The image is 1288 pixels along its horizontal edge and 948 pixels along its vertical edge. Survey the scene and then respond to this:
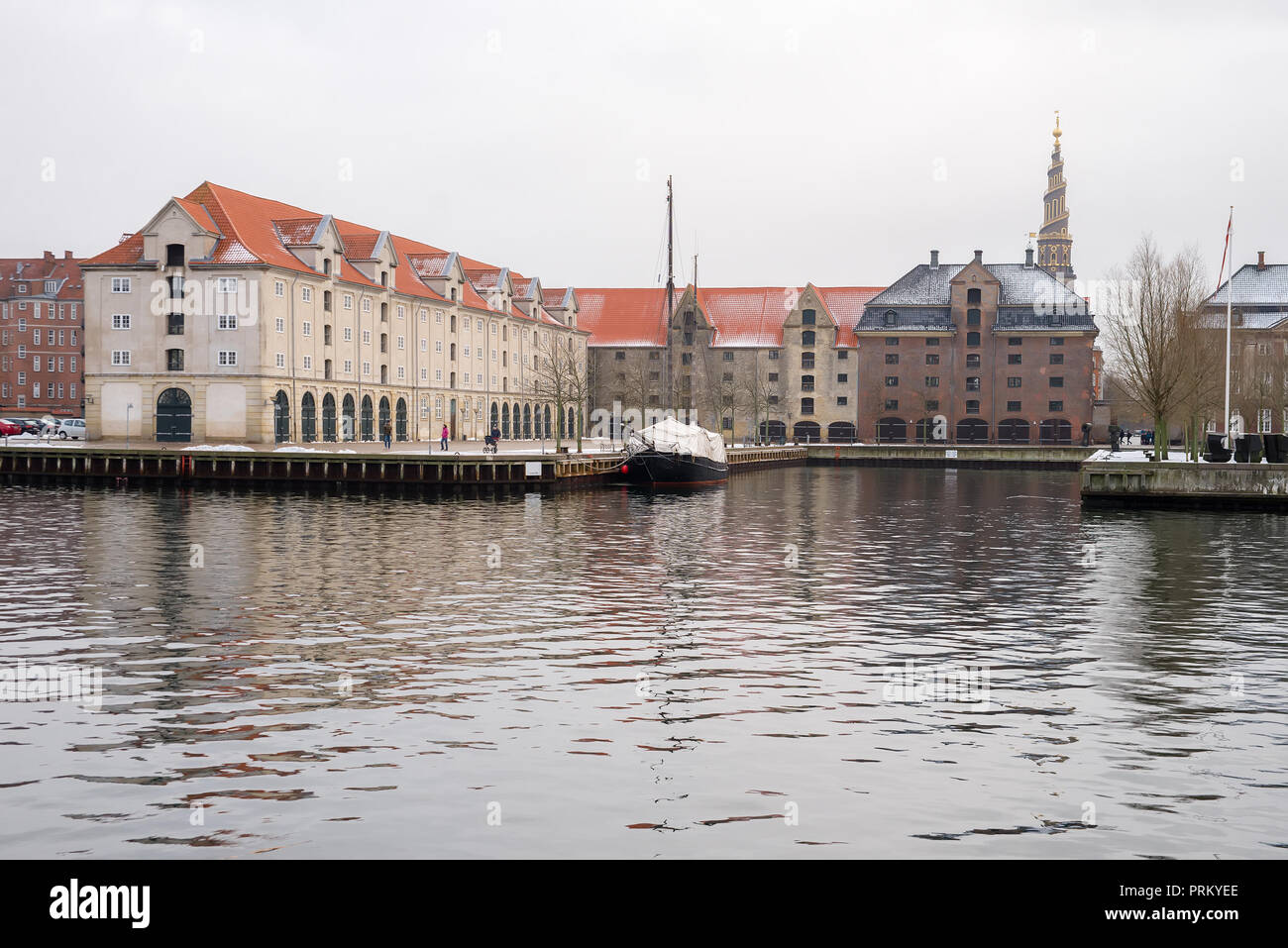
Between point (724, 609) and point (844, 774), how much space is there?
13.4 metres

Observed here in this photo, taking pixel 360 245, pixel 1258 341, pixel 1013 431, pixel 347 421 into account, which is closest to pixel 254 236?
pixel 360 245

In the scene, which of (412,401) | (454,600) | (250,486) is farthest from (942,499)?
(412,401)

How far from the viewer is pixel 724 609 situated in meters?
27.5

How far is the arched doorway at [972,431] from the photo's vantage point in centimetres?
13062

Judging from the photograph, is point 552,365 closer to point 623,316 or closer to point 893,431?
point 623,316

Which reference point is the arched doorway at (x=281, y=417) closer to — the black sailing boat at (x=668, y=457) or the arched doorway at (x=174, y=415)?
the arched doorway at (x=174, y=415)

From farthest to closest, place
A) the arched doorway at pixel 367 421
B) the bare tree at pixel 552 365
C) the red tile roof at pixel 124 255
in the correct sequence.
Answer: the bare tree at pixel 552 365, the arched doorway at pixel 367 421, the red tile roof at pixel 124 255

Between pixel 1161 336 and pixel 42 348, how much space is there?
466 feet

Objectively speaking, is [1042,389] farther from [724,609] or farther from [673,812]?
[673,812]

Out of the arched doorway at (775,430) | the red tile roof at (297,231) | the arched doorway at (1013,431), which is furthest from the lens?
the arched doorway at (775,430)

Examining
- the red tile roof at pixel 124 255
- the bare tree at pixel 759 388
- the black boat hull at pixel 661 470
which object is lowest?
the black boat hull at pixel 661 470

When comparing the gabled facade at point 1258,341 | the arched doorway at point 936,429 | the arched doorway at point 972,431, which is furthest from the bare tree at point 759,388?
the gabled facade at point 1258,341

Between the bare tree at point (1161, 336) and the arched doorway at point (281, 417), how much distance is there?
56020 mm

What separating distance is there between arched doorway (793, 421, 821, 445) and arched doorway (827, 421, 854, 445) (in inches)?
51.6
